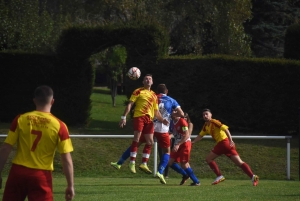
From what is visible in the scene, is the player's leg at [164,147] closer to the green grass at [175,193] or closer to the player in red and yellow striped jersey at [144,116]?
the player in red and yellow striped jersey at [144,116]

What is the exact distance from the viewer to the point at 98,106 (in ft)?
147

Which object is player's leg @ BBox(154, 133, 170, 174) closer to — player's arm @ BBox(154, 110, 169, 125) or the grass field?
player's arm @ BBox(154, 110, 169, 125)

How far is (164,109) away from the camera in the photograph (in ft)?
51.6

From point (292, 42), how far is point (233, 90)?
132 inches

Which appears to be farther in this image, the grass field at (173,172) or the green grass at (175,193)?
the grass field at (173,172)

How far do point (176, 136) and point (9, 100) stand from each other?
41.5ft

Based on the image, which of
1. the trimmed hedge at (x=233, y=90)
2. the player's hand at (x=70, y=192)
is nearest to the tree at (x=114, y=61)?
the trimmed hedge at (x=233, y=90)

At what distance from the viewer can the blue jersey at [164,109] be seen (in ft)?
51.2

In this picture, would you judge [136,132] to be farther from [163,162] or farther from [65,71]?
[65,71]

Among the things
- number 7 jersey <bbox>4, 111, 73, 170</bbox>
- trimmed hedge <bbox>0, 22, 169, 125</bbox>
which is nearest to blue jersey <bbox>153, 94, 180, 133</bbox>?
number 7 jersey <bbox>4, 111, 73, 170</bbox>

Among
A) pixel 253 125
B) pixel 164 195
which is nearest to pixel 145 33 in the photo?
pixel 253 125

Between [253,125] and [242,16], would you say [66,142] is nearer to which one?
[253,125]

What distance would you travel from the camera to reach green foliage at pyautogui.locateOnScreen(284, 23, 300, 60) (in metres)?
26.7

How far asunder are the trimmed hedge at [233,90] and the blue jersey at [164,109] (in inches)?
385
